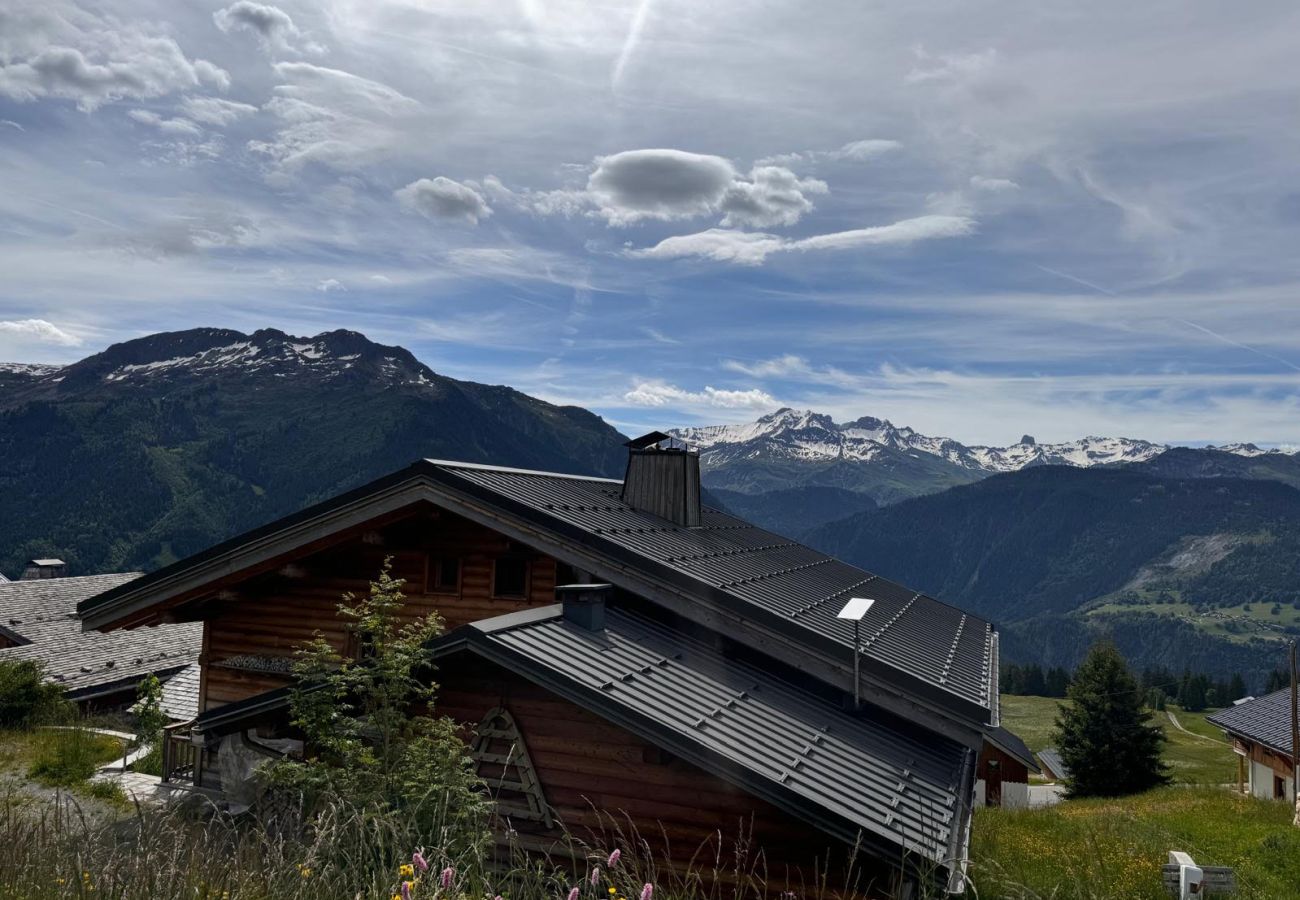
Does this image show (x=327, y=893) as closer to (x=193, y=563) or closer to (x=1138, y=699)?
(x=193, y=563)

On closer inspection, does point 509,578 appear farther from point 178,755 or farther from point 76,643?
→ point 76,643

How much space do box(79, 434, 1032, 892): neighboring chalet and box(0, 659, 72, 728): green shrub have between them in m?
9.07

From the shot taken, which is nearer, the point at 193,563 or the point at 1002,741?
the point at 193,563

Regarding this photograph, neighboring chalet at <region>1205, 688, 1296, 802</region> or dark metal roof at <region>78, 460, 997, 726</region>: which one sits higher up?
dark metal roof at <region>78, 460, 997, 726</region>

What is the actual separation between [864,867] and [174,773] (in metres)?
15.1

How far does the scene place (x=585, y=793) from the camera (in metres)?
10.3

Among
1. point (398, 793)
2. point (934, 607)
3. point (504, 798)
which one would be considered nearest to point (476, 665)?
point (504, 798)

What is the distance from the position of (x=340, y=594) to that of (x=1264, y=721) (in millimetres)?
44270

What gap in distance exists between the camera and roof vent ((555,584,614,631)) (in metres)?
12.2

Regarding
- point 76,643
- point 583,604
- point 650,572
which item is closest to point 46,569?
point 76,643

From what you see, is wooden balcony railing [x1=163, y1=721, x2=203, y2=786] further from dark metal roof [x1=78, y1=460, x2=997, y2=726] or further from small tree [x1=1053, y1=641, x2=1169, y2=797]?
small tree [x1=1053, y1=641, x2=1169, y2=797]

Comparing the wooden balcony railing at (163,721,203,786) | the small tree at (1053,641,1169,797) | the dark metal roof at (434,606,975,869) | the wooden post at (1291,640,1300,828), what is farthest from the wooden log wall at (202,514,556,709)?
the small tree at (1053,641,1169,797)

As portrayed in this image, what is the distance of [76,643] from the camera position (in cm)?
4241

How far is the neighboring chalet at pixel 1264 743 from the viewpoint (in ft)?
124
